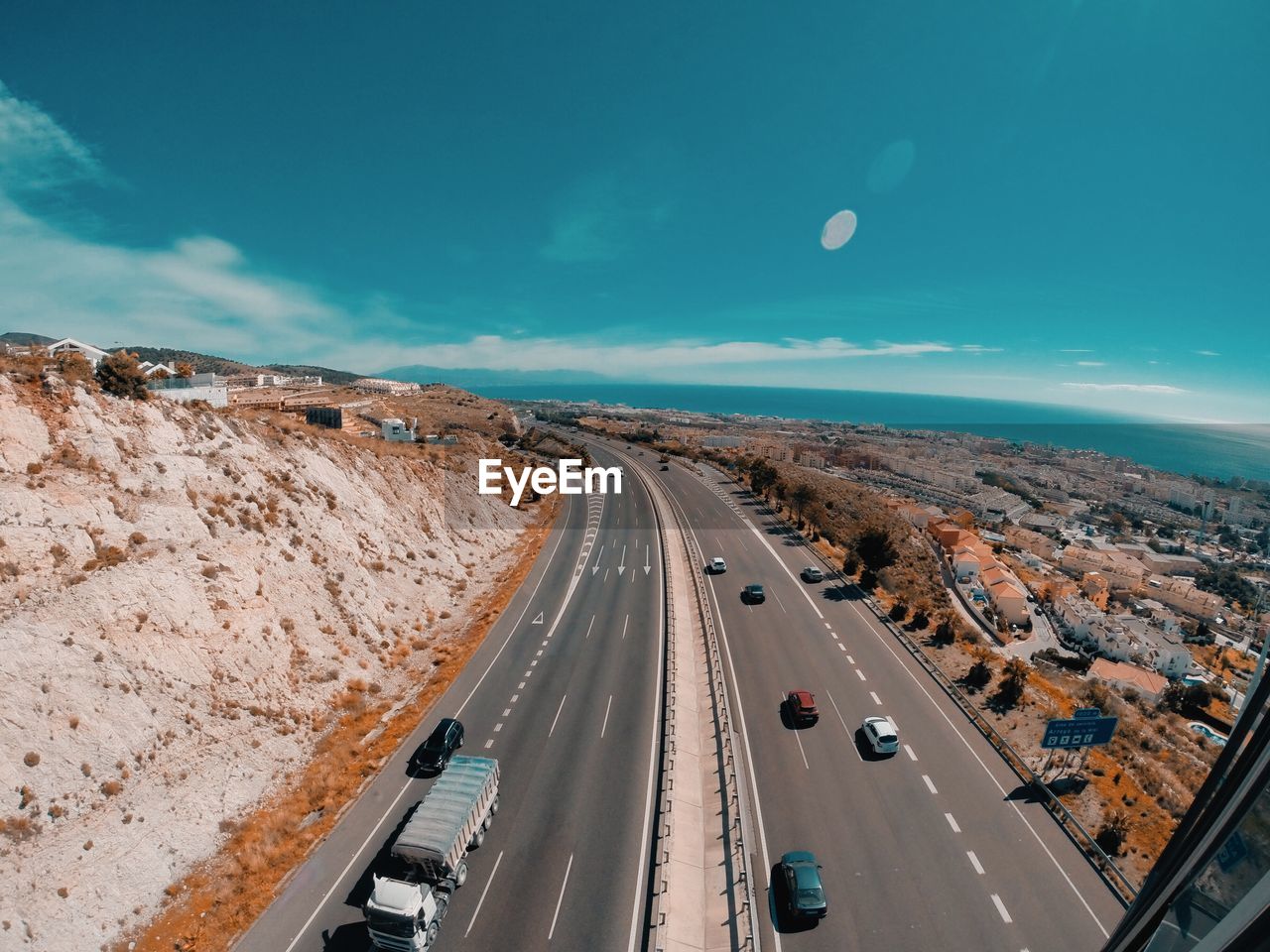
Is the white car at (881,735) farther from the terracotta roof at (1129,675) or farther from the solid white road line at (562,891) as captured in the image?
the terracotta roof at (1129,675)

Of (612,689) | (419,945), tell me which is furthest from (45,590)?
(612,689)

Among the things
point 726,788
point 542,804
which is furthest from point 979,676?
point 542,804

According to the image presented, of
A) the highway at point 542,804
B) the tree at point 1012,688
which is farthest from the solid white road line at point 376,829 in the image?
the tree at point 1012,688

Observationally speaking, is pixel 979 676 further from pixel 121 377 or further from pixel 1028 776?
pixel 121 377

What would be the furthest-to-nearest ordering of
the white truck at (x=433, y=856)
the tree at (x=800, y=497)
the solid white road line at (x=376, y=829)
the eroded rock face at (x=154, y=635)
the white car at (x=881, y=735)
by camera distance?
the tree at (x=800, y=497) → the white car at (x=881, y=735) → the eroded rock face at (x=154, y=635) → the solid white road line at (x=376, y=829) → the white truck at (x=433, y=856)

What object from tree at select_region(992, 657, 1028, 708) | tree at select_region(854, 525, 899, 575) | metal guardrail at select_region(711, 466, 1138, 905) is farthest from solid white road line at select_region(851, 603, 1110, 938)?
tree at select_region(854, 525, 899, 575)

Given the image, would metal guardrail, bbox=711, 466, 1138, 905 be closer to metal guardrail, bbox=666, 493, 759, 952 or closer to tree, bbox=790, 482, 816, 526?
metal guardrail, bbox=666, 493, 759, 952

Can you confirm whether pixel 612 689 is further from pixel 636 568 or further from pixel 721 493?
pixel 721 493
